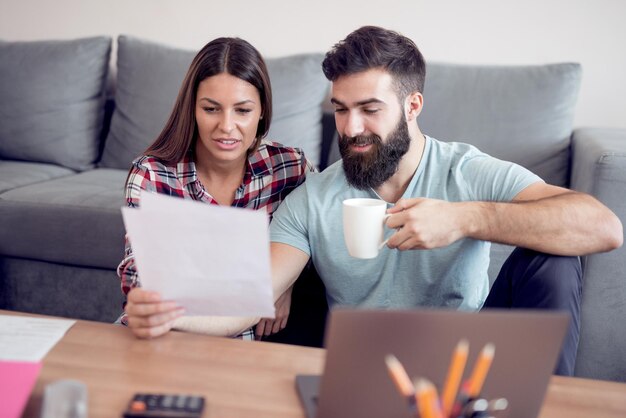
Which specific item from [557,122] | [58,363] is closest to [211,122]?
[58,363]

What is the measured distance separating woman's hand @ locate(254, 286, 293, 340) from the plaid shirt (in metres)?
0.02

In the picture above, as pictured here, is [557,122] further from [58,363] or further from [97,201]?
[58,363]

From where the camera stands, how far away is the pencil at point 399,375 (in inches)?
24.3

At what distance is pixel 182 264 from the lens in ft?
2.82

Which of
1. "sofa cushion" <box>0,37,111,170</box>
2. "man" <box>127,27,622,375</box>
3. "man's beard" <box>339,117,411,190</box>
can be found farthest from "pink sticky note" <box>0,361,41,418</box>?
"sofa cushion" <box>0,37,111,170</box>

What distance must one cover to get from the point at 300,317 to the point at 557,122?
1177 millimetres

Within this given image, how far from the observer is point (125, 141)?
247 centimetres

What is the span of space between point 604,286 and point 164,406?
1410 mm

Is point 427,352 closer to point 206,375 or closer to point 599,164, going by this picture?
point 206,375

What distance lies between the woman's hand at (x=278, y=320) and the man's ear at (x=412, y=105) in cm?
46

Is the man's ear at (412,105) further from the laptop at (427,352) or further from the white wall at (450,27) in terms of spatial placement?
the white wall at (450,27)

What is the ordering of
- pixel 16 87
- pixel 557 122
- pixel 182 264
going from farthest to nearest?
pixel 16 87 < pixel 557 122 < pixel 182 264

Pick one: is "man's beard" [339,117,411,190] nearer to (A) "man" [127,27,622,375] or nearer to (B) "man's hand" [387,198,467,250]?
(A) "man" [127,27,622,375]

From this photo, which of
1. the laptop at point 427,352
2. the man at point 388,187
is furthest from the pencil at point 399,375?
the man at point 388,187
